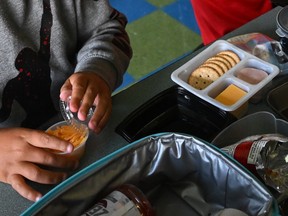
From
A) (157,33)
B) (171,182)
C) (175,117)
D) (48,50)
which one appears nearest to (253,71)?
(175,117)

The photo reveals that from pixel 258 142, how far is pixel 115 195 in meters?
0.22

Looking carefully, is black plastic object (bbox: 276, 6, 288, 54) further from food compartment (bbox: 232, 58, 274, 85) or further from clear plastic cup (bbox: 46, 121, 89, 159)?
clear plastic cup (bbox: 46, 121, 89, 159)

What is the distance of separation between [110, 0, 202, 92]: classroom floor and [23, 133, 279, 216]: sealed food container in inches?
46.0

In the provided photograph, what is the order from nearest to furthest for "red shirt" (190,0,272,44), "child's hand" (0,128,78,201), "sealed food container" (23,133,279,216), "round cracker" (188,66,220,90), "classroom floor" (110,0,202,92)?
"sealed food container" (23,133,279,216)
"child's hand" (0,128,78,201)
"round cracker" (188,66,220,90)
"red shirt" (190,0,272,44)
"classroom floor" (110,0,202,92)

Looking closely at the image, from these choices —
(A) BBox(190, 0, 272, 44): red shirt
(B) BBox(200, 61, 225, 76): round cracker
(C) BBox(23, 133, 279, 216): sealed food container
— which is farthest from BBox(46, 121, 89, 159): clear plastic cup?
(A) BBox(190, 0, 272, 44): red shirt

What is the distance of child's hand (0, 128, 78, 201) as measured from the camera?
2.08 feet

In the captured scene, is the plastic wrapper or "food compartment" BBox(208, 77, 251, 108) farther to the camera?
"food compartment" BBox(208, 77, 251, 108)

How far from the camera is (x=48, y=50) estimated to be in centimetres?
A: 86

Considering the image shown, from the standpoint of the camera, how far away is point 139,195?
0.54m

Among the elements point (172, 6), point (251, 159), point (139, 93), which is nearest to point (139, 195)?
point (251, 159)

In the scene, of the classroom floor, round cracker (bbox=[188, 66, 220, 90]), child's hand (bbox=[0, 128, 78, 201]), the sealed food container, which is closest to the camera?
the sealed food container

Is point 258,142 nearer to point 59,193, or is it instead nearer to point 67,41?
point 59,193

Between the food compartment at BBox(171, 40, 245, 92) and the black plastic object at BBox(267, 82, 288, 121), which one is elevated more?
the food compartment at BBox(171, 40, 245, 92)

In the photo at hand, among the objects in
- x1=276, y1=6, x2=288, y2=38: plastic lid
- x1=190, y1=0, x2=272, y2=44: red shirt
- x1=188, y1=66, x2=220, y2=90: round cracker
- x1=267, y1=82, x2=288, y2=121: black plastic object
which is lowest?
x1=190, y1=0, x2=272, y2=44: red shirt
